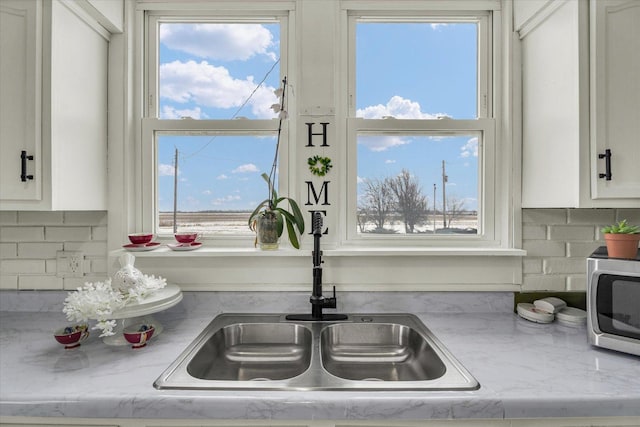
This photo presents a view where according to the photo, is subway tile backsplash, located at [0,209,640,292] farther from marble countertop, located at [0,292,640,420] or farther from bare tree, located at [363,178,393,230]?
bare tree, located at [363,178,393,230]

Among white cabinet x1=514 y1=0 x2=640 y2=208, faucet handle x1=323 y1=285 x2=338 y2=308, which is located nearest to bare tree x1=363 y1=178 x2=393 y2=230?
faucet handle x1=323 y1=285 x2=338 y2=308

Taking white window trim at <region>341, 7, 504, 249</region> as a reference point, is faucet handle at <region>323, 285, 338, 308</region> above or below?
below

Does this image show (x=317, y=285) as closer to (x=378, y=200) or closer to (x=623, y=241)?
(x=378, y=200)

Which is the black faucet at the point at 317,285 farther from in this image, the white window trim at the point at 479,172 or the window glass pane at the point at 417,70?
the window glass pane at the point at 417,70

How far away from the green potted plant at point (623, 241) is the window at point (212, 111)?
4.49 ft

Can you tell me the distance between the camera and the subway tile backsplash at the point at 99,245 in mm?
1522

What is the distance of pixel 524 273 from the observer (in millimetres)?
1541

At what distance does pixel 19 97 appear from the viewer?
1176 mm

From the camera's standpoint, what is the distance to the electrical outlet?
1.53 m

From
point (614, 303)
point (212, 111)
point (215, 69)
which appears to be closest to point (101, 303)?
point (212, 111)

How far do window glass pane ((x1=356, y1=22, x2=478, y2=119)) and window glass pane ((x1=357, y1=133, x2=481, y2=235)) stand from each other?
146mm

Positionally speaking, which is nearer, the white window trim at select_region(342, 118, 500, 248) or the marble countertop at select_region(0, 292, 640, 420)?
the marble countertop at select_region(0, 292, 640, 420)

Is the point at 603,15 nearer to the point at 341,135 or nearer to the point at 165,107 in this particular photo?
the point at 341,135

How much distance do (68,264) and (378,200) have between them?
1.45 meters
